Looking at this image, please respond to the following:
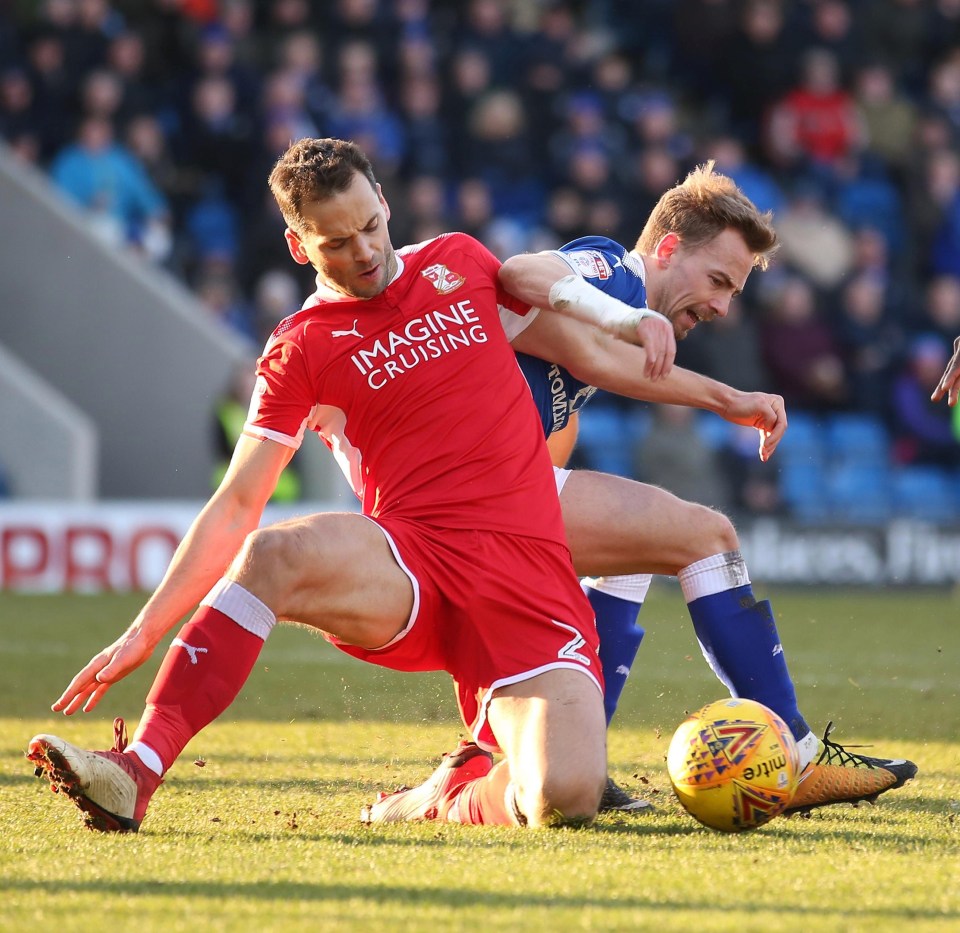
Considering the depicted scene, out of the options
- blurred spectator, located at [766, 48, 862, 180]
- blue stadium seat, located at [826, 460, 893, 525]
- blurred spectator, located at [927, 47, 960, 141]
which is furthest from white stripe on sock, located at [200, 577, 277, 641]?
blurred spectator, located at [927, 47, 960, 141]

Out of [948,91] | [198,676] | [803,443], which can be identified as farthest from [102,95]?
[198,676]

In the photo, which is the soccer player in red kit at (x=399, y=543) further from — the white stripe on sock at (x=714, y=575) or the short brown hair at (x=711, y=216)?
the short brown hair at (x=711, y=216)

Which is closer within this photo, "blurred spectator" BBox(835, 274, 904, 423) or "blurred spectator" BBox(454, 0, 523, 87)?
"blurred spectator" BBox(835, 274, 904, 423)

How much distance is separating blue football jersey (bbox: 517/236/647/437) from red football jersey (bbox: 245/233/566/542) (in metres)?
0.28

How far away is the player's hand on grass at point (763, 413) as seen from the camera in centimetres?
457

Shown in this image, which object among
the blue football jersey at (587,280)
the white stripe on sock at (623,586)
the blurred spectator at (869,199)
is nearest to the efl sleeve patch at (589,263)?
the blue football jersey at (587,280)

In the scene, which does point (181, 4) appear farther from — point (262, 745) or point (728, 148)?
point (262, 745)

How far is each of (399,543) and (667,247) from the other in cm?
125

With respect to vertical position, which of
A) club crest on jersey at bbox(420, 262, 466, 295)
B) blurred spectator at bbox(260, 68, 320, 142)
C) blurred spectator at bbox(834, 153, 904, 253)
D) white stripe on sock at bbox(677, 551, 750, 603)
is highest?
blurred spectator at bbox(260, 68, 320, 142)

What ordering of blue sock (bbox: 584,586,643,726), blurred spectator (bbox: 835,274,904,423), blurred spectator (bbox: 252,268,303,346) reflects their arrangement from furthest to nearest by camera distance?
blurred spectator (bbox: 835,274,904,423) → blurred spectator (bbox: 252,268,303,346) → blue sock (bbox: 584,586,643,726)

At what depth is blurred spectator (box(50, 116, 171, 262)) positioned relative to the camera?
43.3 ft

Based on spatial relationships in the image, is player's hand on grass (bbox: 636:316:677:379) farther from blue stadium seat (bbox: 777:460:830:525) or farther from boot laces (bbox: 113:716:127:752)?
blue stadium seat (bbox: 777:460:830:525)

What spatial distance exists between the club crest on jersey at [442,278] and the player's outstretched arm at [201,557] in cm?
61

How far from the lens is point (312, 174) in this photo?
14.4 ft
